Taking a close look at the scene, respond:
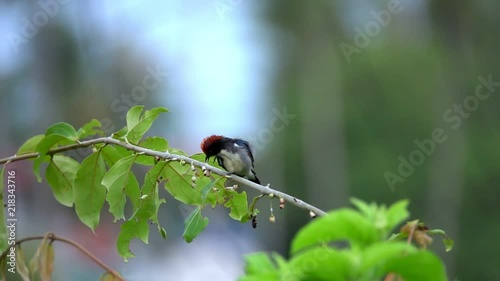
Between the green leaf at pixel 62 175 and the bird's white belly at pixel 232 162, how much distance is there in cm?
37

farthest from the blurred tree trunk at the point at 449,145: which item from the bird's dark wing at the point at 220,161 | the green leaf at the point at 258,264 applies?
the green leaf at the point at 258,264

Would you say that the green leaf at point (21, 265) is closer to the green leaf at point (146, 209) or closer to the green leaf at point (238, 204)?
the green leaf at point (146, 209)

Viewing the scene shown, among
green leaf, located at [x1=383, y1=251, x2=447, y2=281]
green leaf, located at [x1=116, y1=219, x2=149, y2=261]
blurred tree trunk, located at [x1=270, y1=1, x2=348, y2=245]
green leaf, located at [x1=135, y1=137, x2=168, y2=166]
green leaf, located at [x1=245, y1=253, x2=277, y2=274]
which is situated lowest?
green leaf, located at [x1=116, y1=219, x2=149, y2=261]

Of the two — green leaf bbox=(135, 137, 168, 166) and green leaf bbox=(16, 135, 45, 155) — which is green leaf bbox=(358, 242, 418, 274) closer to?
green leaf bbox=(135, 137, 168, 166)

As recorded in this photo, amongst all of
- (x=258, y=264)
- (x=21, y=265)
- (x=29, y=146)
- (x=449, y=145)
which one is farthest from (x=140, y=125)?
(x=449, y=145)

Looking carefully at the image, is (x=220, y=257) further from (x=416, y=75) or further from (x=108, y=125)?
(x=416, y=75)

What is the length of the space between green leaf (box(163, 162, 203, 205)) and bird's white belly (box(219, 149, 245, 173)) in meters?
0.32

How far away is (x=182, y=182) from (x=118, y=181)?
135mm

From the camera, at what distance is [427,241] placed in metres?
0.74

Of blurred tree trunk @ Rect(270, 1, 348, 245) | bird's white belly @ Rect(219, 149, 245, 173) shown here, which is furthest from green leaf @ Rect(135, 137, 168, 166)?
blurred tree trunk @ Rect(270, 1, 348, 245)

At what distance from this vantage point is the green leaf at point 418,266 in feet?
1.62

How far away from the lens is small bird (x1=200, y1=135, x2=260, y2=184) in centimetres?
155

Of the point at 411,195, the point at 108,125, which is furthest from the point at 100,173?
the point at 411,195

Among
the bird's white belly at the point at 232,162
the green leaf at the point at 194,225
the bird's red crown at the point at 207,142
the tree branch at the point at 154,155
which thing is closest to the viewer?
the tree branch at the point at 154,155
